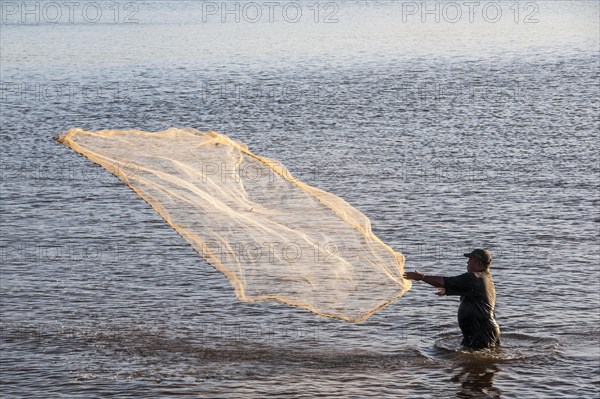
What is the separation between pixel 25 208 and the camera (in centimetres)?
2847

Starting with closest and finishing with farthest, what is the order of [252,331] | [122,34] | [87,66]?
[252,331] → [87,66] → [122,34]

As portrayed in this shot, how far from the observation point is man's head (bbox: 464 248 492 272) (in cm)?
1684

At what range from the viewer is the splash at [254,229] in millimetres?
16266

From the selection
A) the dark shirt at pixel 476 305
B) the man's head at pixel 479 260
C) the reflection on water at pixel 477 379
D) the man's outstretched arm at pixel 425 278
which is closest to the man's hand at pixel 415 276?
the man's outstretched arm at pixel 425 278

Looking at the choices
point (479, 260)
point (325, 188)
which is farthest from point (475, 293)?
point (325, 188)

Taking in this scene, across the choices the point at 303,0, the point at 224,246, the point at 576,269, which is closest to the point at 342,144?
the point at 576,269

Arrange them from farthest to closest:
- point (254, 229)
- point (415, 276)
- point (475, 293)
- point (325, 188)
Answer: point (325, 188)
point (254, 229)
point (475, 293)
point (415, 276)

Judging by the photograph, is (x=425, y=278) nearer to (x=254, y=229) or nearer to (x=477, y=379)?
(x=477, y=379)

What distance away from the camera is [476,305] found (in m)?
17.0

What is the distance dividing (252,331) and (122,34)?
46.6 meters

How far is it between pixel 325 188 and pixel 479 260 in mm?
13322

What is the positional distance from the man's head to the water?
1504 mm

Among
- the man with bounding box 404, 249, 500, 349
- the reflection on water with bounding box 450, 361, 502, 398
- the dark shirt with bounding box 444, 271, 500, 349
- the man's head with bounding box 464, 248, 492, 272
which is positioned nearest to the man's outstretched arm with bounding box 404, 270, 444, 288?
the man with bounding box 404, 249, 500, 349

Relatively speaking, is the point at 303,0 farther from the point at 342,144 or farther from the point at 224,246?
the point at 224,246
